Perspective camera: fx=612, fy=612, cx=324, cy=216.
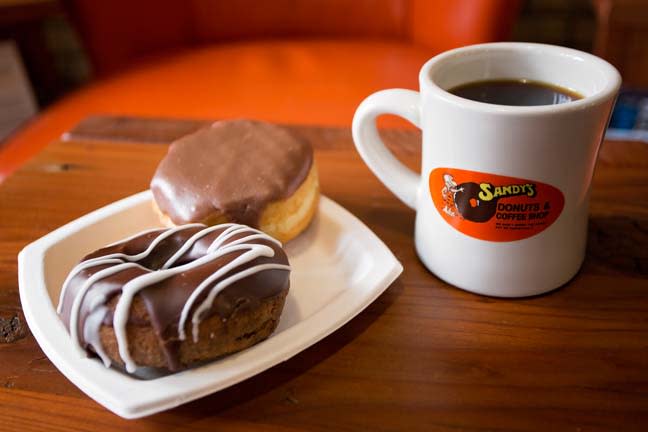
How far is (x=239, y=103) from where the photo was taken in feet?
3.74

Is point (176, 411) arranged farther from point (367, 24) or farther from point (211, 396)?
point (367, 24)

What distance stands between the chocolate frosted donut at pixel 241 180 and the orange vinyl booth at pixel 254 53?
0.39m

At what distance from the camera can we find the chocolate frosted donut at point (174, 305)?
47cm

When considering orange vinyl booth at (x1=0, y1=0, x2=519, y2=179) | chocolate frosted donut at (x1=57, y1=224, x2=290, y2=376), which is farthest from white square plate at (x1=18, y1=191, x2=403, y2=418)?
orange vinyl booth at (x1=0, y1=0, x2=519, y2=179)

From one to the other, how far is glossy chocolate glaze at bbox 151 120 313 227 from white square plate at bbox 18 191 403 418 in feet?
0.22

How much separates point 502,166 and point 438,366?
0.59 feet

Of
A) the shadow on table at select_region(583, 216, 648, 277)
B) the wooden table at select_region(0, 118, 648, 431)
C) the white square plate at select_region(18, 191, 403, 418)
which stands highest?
the white square plate at select_region(18, 191, 403, 418)

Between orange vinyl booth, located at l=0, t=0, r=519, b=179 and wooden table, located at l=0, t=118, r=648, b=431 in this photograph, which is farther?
orange vinyl booth, located at l=0, t=0, r=519, b=179

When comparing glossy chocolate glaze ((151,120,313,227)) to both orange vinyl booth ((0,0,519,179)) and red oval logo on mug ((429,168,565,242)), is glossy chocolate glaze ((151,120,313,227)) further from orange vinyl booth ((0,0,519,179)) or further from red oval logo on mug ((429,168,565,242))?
orange vinyl booth ((0,0,519,179))

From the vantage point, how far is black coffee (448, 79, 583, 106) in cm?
60

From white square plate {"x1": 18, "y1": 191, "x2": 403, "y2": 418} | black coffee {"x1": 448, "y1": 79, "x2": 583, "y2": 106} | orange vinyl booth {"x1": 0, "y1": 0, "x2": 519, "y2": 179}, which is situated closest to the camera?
white square plate {"x1": 18, "y1": 191, "x2": 403, "y2": 418}

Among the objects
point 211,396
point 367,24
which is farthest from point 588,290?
point 367,24

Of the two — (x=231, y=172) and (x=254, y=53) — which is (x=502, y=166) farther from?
(x=254, y=53)

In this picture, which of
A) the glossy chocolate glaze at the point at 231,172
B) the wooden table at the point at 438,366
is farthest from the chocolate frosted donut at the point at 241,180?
the wooden table at the point at 438,366
